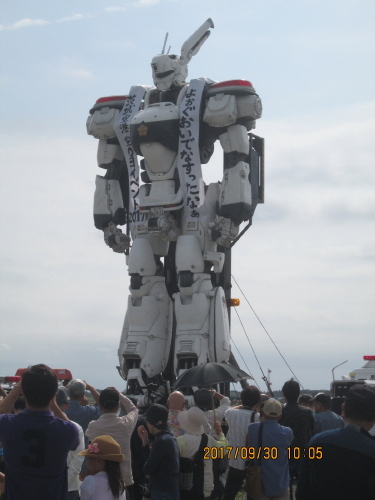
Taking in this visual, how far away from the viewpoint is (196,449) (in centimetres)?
630

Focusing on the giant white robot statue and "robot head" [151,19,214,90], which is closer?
the giant white robot statue

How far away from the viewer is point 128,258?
1470cm

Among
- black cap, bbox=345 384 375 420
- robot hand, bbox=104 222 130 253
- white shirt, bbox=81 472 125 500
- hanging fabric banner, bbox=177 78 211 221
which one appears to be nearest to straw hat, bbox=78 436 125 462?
white shirt, bbox=81 472 125 500

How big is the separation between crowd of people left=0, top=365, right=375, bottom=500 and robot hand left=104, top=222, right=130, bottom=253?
23.3 feet

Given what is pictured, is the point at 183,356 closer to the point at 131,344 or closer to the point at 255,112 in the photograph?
the point at 131,344

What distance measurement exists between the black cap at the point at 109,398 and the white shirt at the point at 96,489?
3.99 ft

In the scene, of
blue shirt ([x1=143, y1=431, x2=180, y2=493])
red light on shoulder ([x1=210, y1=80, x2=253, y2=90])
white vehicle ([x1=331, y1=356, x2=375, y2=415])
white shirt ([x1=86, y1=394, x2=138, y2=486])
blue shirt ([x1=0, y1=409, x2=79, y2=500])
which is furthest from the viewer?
red light on shoulder ([x1=210, y1=80, x2=253, y2=90])

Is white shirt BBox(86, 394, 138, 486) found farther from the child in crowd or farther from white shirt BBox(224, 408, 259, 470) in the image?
white shirt BBox(224, 408, 259, 470)

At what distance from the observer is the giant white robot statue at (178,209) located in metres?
13.5

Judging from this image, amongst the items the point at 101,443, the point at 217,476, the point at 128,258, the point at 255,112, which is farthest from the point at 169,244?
the point at 101,443

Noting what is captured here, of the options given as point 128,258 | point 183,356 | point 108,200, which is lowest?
point 183,356

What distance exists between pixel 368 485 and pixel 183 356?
9491 mm

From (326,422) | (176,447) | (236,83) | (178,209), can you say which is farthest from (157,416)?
(236,83)

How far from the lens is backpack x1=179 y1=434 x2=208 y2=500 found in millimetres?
6273
